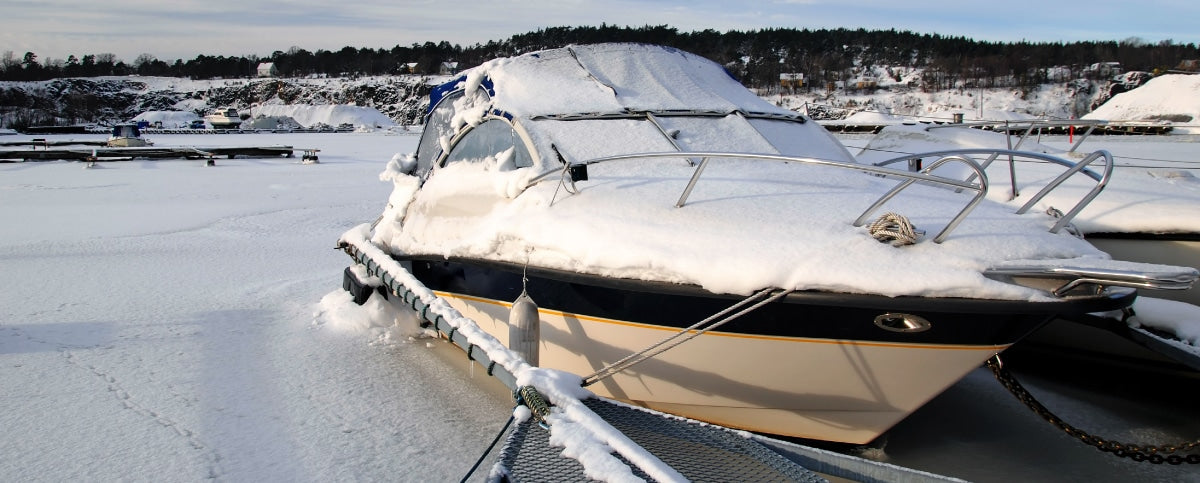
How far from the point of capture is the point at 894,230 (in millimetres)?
Answer: 2795

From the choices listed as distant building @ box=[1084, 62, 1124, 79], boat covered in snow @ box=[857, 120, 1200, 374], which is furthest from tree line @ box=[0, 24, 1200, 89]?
boat covered in snow @ box=[857, 120, 1200, 374]

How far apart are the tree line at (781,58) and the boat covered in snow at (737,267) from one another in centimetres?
3860

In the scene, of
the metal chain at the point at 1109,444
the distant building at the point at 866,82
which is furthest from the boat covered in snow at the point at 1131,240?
the distant building at the point at 866,82

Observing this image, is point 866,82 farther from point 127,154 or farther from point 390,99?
point 127,154

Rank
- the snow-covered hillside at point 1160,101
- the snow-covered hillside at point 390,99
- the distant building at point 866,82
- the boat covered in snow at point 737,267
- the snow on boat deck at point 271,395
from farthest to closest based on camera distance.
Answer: the distant building at point 866,82 → the snow-covered hillside at point 390,99 → the snow-covered hillside at point 1160,101 → the snow on boat deck at point 271,395 → the boat covered in snow at point 737,267

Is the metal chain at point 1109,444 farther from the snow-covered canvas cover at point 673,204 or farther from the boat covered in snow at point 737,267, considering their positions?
the snow-covered canvas cover at point 673,204

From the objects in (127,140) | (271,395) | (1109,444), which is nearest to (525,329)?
(271,395)

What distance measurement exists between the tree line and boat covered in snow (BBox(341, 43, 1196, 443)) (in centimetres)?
3860

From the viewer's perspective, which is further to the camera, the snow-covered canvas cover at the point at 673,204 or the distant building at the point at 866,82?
the distant building at the point at 866,82

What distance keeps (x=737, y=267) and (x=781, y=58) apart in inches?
3551

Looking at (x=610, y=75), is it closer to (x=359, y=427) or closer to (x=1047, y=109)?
(x=359, y=427)

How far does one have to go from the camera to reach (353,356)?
4.48 m

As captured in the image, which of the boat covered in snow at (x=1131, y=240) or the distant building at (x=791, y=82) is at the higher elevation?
the distant building at (x=791, y=82)

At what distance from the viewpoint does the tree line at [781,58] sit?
221 feet
